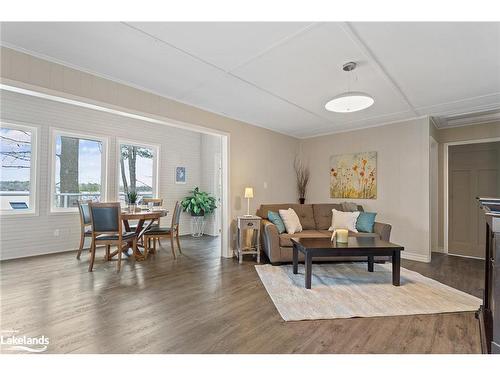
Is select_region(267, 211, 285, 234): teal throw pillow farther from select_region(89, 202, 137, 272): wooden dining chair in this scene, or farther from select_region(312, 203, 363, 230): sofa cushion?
select_region(89, 202, 137, 272): wooden dining chair

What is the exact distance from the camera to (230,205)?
455cm

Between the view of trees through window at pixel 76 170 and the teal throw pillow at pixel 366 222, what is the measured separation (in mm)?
5050

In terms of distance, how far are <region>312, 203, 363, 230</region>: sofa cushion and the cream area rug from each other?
118 centimetres

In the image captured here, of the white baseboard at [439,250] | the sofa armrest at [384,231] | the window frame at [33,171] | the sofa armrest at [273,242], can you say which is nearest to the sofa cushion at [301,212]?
the sofa armrest at [273,242]

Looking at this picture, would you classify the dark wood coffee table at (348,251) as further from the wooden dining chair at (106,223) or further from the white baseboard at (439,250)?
the white baseboard at (439,250)

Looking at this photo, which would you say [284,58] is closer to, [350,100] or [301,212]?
[350,100]

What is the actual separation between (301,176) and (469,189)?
3.25 metres

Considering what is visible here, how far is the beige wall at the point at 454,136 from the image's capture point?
4.53 metres

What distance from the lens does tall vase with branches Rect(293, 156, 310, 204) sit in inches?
237

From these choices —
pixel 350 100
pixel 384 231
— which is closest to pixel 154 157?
pixel 350 100

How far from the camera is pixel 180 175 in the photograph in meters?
6.54

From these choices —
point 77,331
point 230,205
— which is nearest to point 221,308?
point 77,331
